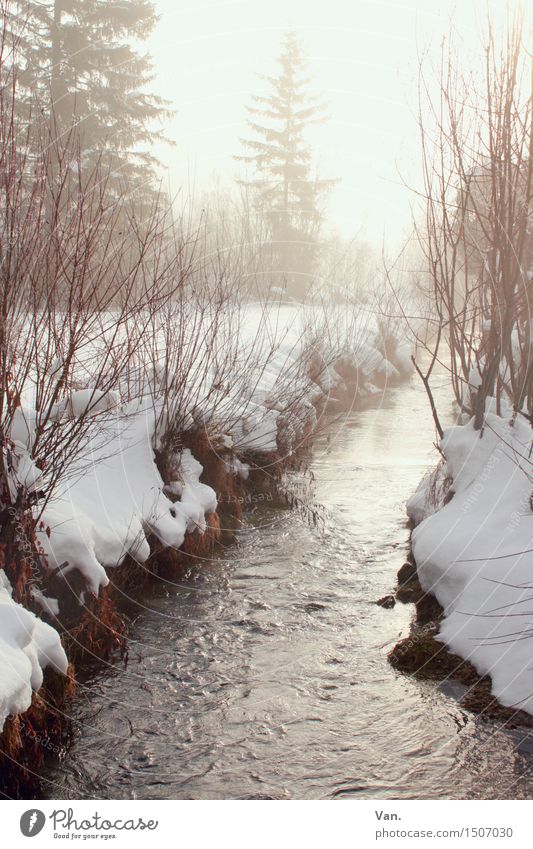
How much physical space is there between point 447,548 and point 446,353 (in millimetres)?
19263

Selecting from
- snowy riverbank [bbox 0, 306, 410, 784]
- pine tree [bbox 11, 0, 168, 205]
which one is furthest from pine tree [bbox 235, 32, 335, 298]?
snowy riverbank [bbox 0, 306, 410, 784]

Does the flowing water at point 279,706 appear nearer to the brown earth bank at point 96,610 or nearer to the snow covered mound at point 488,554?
the brown earth bank at point 96,610

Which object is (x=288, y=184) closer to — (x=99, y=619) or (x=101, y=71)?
(x=101, y=71)

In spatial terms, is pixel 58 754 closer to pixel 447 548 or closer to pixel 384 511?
pixel 447 548

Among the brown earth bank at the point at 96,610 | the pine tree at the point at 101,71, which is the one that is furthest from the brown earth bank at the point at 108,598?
the pine tree at the point at 101,71

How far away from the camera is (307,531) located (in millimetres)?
8984

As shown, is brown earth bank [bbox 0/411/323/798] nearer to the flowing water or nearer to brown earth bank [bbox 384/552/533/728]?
the flowing water

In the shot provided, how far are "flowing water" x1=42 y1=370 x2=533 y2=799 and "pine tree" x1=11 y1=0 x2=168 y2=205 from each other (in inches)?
479

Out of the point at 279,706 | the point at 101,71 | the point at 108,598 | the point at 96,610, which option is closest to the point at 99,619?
the point at 96,610

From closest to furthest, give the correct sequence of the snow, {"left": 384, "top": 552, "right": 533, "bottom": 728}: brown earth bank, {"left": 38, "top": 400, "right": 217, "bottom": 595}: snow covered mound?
the snow, {"left": 384, "top": 552, "right": 533, "bottom": 728}: brown earth bank, {"left": 38, "top": 400, "right": 217, "bottom": 595}: snow covered mound

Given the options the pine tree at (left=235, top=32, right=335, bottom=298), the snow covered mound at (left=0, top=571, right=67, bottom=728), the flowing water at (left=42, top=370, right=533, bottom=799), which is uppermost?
the pine tree at (left=235, top=32, right=335, bottom=298)

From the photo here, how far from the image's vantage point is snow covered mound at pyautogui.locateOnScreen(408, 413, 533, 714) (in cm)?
527

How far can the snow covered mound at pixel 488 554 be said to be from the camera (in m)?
5.27
